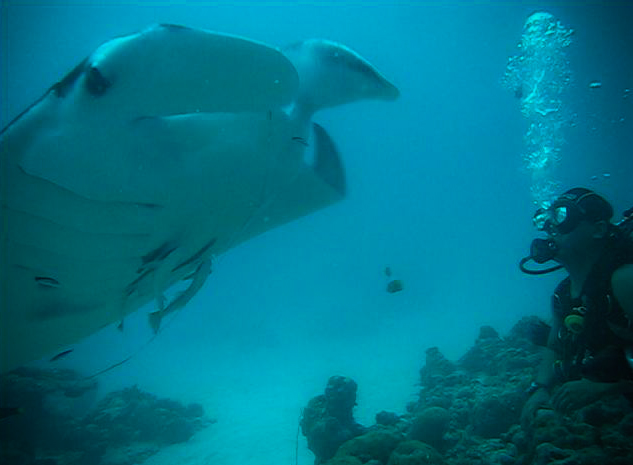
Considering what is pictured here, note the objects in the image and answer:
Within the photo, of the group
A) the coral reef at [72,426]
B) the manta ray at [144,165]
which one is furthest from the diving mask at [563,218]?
the coral reef at [72,426]

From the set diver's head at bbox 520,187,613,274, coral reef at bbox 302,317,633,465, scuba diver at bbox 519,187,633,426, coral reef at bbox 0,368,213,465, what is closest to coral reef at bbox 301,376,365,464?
coral reef at bbox 302,317,633,465

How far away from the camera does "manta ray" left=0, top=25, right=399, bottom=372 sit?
5.00ft

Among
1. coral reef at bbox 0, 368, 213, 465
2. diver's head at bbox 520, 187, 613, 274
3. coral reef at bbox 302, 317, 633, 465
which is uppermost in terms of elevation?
coral reef at bbox 0, 368, 213, 465

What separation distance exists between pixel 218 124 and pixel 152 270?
0.96 metres

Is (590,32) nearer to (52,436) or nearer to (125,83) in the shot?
(125,83)

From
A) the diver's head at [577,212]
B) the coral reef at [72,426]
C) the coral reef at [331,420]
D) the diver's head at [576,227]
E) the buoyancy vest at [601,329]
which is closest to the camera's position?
the buoyancy vest at [601,329]

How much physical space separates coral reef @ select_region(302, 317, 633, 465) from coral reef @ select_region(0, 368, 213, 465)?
20.0 ft

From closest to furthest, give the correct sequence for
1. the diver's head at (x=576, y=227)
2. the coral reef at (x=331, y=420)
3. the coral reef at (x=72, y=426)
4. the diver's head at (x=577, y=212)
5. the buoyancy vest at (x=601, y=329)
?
the buoyancy vest at (x=601, y=329)
the diver's head at (x=576, y=227)
the diver's head at (x=577, y=212)
the coral reef at (x=331, y=420)
the coral reef at (x=72, y=426)

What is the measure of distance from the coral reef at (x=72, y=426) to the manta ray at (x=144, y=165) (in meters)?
8.25

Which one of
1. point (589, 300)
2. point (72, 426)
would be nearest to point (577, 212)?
point (589, 300)

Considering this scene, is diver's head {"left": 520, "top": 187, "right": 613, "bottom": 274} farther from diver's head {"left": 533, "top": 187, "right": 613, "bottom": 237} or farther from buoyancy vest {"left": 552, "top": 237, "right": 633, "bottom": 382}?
buoyancy vest {"left": 552, "top": 237, "right": 633, "bottom": 382}

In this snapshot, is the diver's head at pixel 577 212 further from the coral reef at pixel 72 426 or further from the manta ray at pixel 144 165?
the coral reef at pixel 72 426

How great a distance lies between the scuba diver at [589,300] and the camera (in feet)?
10.6

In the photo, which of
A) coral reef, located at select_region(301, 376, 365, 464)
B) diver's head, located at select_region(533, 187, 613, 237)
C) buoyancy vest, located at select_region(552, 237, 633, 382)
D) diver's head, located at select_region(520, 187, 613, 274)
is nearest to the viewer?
buoyancy vest, located at select_region(552, 237, 633, 382)
